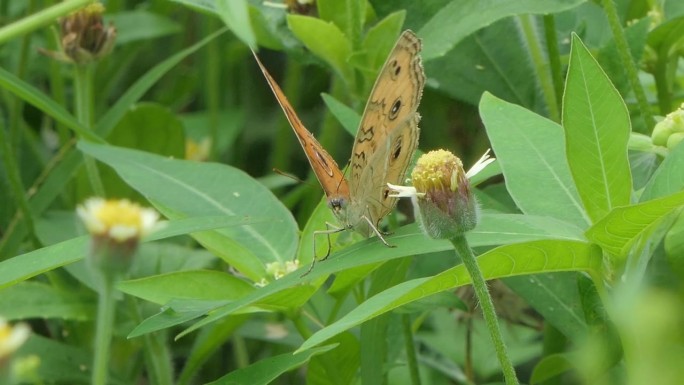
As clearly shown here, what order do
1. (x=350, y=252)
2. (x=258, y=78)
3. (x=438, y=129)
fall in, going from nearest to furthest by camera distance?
(x=350, y=252)
(x=438, y=129)
(x=258, y=78)

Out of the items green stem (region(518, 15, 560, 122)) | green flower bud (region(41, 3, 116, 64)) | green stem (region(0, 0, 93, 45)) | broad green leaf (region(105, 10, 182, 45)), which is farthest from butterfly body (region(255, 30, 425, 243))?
broad green leaf (region(105, 10, 182, 45))

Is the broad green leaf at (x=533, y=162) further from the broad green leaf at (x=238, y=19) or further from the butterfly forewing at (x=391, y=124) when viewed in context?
the broad green leaf at (x=238, y=19)

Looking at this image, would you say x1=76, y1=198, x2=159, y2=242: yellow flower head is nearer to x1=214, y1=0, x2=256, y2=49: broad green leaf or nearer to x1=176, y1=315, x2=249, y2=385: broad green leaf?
x1=214, y1=0, x2=256, y2=49: broad green leaf

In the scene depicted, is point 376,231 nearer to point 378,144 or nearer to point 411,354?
point 378,144

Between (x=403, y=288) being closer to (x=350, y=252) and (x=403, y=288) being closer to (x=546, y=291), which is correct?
(x=350, y=252)

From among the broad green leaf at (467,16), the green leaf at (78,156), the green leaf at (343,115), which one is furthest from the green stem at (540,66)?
the green leaf at (78,156)

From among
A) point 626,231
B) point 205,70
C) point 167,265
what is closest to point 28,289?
point 167,265
